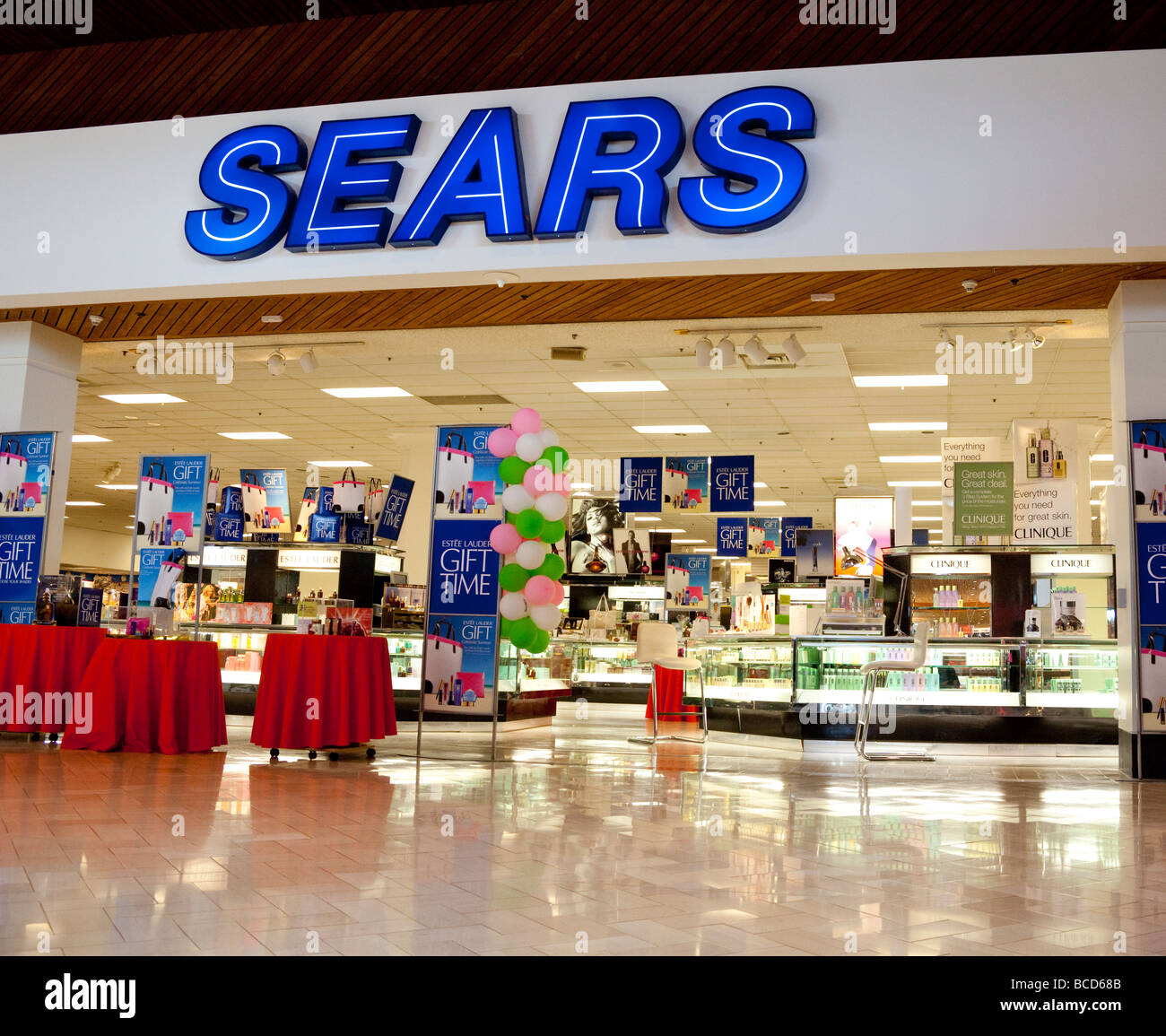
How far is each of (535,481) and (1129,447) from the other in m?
4.17

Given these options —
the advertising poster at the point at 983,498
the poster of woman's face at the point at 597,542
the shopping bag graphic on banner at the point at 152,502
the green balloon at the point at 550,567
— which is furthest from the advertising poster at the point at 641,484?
the shopping bag graphic on banner at the point at 152,502

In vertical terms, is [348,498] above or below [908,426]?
below

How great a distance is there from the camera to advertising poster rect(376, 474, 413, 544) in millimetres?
9789

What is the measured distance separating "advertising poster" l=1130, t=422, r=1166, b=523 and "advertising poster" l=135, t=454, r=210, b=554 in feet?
22.9

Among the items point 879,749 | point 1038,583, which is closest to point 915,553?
point 1038,583

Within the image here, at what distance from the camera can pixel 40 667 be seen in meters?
7.93

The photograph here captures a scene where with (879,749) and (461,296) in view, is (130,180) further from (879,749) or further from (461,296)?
(879,749)

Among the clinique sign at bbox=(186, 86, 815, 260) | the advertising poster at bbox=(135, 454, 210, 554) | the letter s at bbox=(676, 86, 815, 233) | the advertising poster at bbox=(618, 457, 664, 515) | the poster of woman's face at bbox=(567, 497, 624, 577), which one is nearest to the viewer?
the letter s at bbox=(676, 86, 815, 233)

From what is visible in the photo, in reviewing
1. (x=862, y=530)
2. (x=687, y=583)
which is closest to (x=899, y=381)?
(x=862, y=530)

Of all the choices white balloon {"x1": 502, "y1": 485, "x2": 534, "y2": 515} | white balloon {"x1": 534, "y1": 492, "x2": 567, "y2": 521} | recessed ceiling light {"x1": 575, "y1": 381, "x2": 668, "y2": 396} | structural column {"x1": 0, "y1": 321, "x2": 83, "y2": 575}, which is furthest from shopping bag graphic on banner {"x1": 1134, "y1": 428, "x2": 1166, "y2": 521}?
structural column {"x1": 0, "y1": 321, "x2": 83, "y2": 575}

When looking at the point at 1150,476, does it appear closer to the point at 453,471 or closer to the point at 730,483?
the point at 453,471

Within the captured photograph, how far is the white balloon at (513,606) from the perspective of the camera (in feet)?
25.6

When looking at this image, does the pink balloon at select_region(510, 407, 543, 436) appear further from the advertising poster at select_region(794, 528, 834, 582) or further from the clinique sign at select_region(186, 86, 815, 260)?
the advertising poster at select_region(794, 528, 834, 582)

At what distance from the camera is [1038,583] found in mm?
9008
